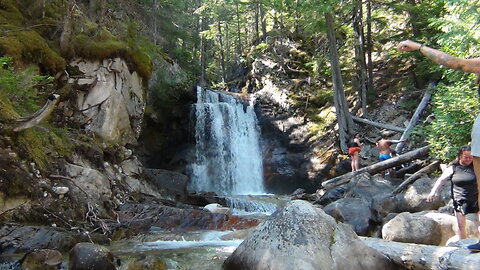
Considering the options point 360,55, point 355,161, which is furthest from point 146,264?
point 360,55

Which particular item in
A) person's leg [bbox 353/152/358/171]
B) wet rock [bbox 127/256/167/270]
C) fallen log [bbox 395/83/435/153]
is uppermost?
fallen log [bbox 395/83/435/153]

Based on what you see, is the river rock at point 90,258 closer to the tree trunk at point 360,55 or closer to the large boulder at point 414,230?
the large boulder at point 414,230

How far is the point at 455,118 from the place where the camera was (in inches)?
348

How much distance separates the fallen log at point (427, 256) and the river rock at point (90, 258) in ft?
12.0

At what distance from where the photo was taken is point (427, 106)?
14844 mm

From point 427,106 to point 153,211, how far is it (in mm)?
11377

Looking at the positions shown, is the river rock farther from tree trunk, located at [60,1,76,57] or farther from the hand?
Answer: tree trunk, located at [60,1,76,57]

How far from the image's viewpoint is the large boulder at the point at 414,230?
241 inches

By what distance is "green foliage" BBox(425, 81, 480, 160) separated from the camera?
28.1ft

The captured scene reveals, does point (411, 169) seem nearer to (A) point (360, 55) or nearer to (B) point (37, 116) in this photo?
(A) point (360, 55)

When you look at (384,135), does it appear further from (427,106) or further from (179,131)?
(179,131)

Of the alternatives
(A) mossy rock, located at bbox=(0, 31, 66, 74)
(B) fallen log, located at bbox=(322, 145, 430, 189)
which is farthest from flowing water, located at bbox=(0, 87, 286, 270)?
(A) mossy rock, located at bbox=(0, 31, 66, 74)

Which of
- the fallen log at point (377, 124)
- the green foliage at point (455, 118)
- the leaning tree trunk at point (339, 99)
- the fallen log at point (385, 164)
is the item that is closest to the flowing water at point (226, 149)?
the leaning tree trunk at point (339, 99)

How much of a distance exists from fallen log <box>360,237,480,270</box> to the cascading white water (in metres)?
14.7
